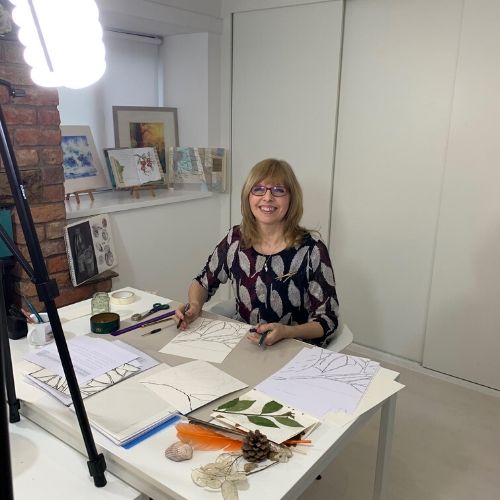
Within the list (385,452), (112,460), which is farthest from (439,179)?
(112,460)

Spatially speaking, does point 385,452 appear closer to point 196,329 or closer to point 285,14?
point 196,329

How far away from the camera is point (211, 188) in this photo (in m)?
3.25

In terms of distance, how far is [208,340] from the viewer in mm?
1542

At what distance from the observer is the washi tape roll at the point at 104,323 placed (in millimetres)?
1568

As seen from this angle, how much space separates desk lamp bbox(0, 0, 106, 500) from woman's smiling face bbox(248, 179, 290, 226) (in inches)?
36.4

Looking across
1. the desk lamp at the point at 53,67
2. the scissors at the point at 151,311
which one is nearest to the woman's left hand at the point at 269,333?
the scissors at the point at 151,311

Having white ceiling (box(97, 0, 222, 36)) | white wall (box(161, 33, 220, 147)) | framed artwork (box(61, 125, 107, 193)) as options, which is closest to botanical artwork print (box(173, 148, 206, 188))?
white wall (box(161, 33, 220, 147))

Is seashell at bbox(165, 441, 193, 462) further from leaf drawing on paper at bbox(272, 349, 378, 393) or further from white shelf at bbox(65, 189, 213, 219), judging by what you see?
white shelf at bbox(65, 189, 213, 219)

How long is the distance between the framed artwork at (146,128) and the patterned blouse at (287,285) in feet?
4.77

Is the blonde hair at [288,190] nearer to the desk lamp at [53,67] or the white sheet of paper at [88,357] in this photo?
the white sheet of paper at [88,357]

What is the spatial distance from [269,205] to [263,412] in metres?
0.86

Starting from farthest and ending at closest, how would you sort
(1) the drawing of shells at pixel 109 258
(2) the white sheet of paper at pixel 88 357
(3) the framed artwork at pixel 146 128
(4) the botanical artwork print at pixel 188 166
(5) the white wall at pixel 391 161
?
(4) the botanical artwork print at pixel 188 166
(3) the framed artwork at pixel 146 128
(1) the drawing of shells at pixel 109 258
(5) the white wall at pixel 391 161
(2) the white sheet of paper at pixel 88 357

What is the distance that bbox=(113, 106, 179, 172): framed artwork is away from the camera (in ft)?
9.84

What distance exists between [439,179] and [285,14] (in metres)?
1.24
